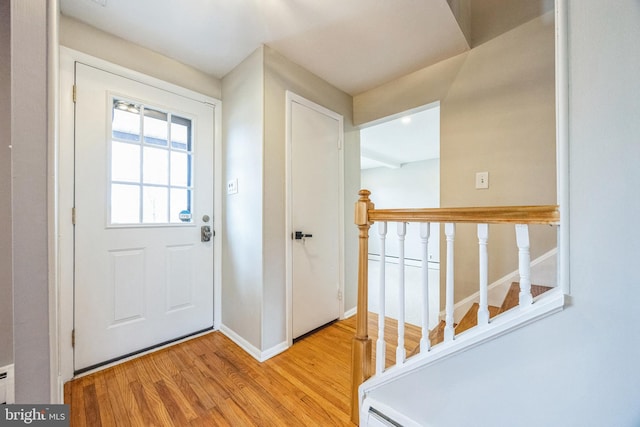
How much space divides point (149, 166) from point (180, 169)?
0.21m

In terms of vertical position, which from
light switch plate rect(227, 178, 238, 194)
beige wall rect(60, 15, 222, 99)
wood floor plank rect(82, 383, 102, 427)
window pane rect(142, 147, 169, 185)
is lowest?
wood floor plank rect(82, 383, 102, 427)

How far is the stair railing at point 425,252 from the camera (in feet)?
2.75

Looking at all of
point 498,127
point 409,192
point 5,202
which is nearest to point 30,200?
point 5,202

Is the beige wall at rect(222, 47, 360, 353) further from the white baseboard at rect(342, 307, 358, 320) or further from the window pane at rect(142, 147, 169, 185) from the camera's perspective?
the white baseboard at rect(342, 307, 358, 320)

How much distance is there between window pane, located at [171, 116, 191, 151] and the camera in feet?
6.46

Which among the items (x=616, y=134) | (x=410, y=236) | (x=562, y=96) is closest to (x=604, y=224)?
(x=616, y=134)

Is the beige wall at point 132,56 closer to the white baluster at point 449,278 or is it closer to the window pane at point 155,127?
the window pane at point 155,127

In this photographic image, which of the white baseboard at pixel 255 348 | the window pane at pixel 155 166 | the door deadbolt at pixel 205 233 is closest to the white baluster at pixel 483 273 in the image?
the white baseboard at pixel 255 348

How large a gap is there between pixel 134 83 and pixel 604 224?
2.67 meters

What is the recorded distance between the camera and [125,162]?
175 centimetres

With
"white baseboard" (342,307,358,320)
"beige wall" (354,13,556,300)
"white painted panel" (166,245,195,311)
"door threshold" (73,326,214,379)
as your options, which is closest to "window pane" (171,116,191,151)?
"white painted panel" (166,245,195,311)

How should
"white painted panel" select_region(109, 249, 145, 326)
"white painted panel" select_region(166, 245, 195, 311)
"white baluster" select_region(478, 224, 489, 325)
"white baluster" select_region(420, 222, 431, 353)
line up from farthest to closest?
1. "white painted panel" select_region(166, 245, 195, 311)
2. "white painted panel" select_region(109, 249, 145, 326)
3. "white baluster" select_region(420, 222, 431, 353)
4. "white baluster" select_region(478, 224, 489, 325)

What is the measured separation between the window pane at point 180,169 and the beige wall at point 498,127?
2.05 meters

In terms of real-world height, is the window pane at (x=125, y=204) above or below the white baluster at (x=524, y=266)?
above
